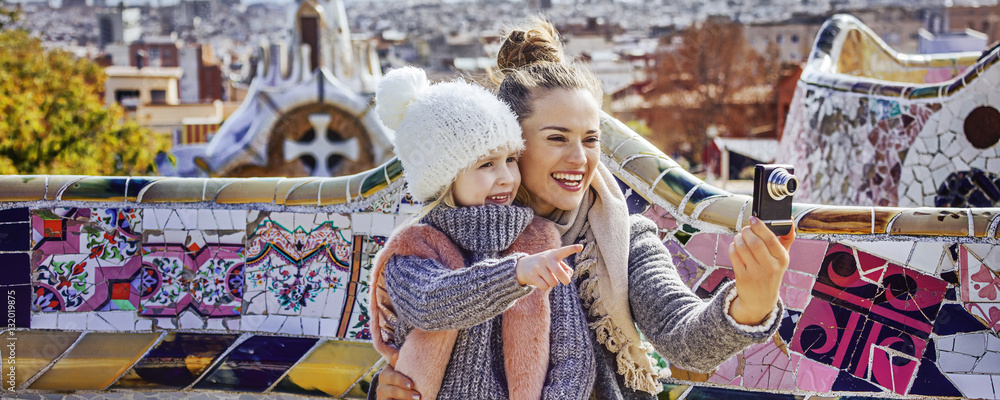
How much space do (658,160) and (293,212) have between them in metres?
1.38

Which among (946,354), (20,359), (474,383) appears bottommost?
(20,359)

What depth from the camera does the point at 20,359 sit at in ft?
11.5

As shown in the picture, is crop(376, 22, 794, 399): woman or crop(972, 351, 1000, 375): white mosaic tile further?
Result: crop(972, 351, 1000, 375): white mosaic tile

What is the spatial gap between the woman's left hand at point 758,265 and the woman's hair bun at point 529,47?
2.53 ft

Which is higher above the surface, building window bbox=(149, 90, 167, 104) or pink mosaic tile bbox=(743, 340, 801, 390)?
pink mosaic tile bbox=(743, 340, 801, 390)

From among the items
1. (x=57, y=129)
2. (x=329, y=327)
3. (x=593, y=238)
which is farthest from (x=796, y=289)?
(x=57, y=129)

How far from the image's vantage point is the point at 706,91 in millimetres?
31266

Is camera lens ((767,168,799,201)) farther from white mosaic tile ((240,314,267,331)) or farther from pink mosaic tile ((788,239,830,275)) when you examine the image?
white mosaic tile ((240,314,267,331))

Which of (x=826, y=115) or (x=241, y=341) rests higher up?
(x=826, y=115)

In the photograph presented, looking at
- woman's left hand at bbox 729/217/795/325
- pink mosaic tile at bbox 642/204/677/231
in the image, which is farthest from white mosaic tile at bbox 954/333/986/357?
woman's left hand at bbox 729/217/795/325

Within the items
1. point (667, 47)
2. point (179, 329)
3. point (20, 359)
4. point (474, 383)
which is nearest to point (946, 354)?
point (474, 383)

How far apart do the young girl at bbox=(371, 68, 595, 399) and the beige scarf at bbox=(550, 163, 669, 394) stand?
0.06 meters

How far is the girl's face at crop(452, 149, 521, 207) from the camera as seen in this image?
83.0 inches

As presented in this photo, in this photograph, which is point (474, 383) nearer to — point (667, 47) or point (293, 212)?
point (293, 212)
